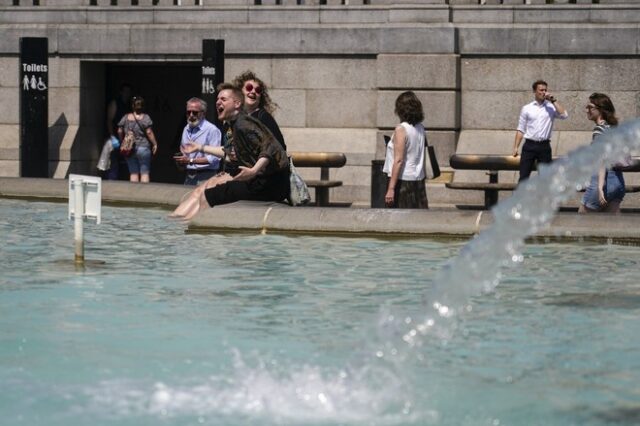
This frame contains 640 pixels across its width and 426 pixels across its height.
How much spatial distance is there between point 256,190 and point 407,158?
1.73 meters

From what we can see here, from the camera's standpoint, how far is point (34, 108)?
21.6 meters

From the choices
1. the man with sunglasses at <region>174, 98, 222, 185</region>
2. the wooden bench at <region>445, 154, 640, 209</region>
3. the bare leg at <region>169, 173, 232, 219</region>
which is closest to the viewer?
the bare leg at <region>169, 173, 232, 219</region>

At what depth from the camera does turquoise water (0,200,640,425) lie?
22.1ft

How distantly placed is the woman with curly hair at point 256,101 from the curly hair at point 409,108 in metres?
1.26

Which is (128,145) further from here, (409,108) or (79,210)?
(79,210)

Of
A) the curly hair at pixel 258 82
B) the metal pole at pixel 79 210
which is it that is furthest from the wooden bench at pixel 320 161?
the metal pole at pixel 79 210

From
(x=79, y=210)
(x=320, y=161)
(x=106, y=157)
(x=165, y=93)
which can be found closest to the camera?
(x=79, y=210)

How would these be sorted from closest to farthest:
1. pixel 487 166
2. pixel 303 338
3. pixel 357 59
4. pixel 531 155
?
pixel 303 338 < pixel 487 166 < pixel 531 155 < pixel 357 59

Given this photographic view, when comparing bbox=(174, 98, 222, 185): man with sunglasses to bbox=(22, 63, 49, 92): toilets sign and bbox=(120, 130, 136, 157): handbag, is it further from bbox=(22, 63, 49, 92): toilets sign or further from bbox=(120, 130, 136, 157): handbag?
bbox=(22, 63, 49, 92): toilets sign

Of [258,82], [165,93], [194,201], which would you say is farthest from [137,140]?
[258,82]

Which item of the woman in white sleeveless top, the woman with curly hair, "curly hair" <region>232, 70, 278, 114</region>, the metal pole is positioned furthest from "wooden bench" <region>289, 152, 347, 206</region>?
the metal pole

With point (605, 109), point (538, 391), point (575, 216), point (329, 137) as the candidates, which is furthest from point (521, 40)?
point (538, 391)

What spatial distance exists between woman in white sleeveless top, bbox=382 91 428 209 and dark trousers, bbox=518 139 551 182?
3.78m

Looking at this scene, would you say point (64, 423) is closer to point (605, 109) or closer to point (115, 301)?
point (115, 301)
